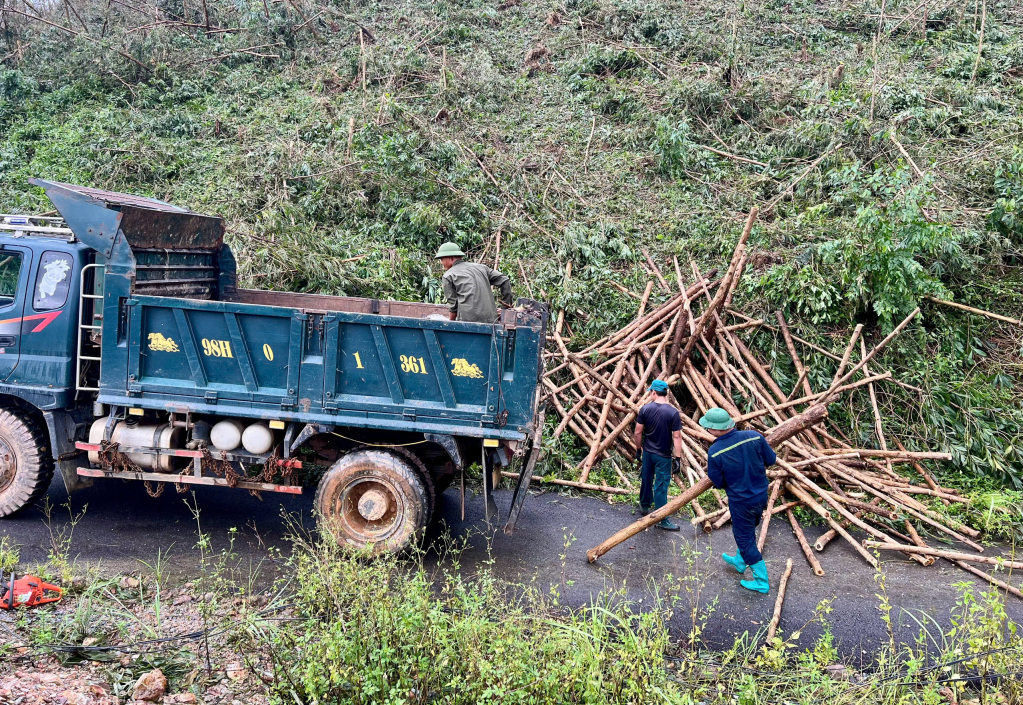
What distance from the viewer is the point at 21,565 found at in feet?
18.0

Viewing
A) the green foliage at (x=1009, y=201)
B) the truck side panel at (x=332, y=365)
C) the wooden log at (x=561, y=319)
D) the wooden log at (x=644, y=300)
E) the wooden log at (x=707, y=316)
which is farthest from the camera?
the green foliage at (x=1009, y=201)

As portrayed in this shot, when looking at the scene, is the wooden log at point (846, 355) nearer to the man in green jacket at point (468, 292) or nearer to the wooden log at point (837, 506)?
the wooden log at point (837, 506)

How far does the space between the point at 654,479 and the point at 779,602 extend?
82.5 inches

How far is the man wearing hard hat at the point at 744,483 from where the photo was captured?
19.1ft

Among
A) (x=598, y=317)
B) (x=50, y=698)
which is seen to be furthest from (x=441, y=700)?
(x=598, y=317)

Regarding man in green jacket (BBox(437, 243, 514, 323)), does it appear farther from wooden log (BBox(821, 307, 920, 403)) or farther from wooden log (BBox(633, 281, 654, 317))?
wooden log (BBox(821, 307, 920, 403))

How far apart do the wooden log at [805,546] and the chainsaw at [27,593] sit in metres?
6.04

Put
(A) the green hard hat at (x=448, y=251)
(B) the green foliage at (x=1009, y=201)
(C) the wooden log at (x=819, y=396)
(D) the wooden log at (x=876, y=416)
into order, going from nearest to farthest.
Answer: (A) the green hard hat at (x=448, y=251) < (D) the wooden log at (x=876, y=416) < (C) the wooden log at (x=819, y=396) < (B) the green foliage at (x=1009, y=201)

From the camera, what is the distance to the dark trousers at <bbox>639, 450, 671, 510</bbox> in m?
7.09

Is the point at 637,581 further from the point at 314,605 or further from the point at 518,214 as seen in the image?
the point at 518,214

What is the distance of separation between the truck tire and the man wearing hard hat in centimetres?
581

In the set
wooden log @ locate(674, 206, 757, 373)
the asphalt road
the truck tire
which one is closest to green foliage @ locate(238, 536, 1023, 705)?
the asphalt road

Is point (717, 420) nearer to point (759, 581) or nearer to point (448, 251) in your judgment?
point (759, 581)

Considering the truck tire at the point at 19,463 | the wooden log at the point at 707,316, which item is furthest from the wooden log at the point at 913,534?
the truck tire at the point at 19,463
